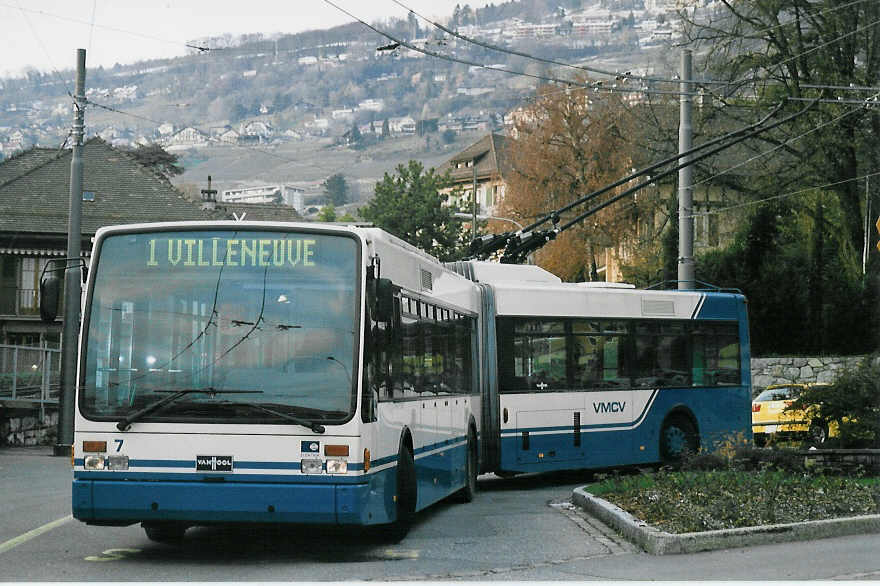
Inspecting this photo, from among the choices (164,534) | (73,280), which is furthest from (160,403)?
(73,280)

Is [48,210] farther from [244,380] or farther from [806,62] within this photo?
[244,380]

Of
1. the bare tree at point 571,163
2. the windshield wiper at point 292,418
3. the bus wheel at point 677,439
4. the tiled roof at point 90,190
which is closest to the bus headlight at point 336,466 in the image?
the windshield wiper at point 292,418

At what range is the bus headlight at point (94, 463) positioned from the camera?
11.0 m

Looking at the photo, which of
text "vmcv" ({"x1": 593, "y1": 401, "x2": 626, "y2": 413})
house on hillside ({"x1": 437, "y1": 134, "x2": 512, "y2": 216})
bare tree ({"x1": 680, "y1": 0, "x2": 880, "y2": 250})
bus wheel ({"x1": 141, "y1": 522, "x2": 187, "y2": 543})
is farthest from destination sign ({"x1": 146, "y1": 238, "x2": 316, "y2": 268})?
house on hillside ({"x1": 437, "y1": 134, "x2": 512, "y2": 216})

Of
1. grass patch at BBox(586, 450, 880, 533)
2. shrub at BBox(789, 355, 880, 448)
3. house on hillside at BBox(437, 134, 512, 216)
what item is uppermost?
house on hillside at BBox(437, 134, 512, 216)

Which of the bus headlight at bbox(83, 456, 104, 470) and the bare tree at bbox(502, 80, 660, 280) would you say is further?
the bare tree at bbox(502, 80, 660, 280)

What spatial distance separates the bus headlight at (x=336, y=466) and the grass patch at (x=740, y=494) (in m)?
3.12

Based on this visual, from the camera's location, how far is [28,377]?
33.9m

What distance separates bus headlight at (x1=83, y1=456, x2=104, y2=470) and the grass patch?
15.7 feet

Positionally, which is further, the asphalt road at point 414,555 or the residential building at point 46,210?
the residential building at point 46,210

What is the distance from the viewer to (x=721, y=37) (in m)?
38.2

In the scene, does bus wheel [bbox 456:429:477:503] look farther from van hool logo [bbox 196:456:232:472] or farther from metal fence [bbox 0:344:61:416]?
metal fence [bbox 0:344:61:416]

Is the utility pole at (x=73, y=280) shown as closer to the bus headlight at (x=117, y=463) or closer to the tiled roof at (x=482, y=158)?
the bus headlight at (x=117, y=463)

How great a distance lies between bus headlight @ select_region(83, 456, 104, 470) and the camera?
1102 centimetres
